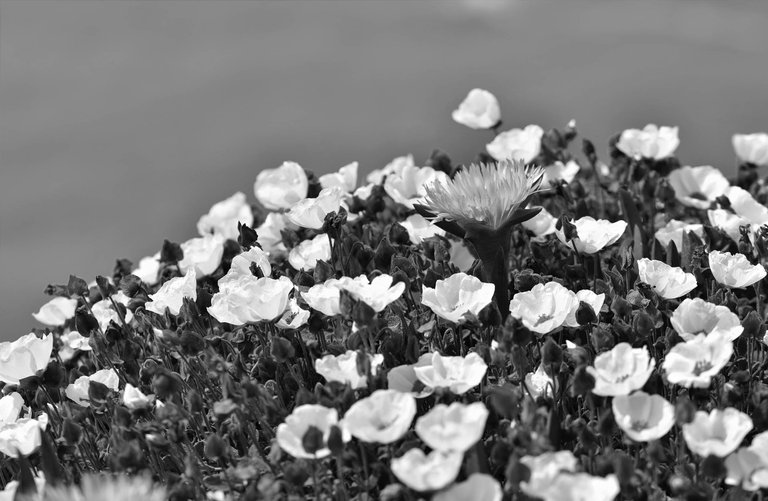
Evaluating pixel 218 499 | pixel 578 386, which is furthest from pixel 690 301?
pixel 218 499

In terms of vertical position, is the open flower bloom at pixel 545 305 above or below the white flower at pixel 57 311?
above

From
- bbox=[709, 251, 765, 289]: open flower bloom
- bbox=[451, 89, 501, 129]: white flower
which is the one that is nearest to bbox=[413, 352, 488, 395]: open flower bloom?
bbox=[709, 251, 765, 289]: open flower bloom

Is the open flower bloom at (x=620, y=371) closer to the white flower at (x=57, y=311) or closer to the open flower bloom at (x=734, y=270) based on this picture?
the open flower bloom at (x=734, y=270)

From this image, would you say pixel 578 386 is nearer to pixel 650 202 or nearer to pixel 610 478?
pixel 610 478

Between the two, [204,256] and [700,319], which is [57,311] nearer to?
[204,256]

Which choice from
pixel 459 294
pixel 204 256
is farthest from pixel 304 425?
pixel 204 256

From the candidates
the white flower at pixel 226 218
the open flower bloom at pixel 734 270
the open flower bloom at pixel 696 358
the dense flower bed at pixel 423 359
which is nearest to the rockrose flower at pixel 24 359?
the dense flower bed at pixel 423 359

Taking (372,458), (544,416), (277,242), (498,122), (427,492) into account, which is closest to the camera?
(427,492)
